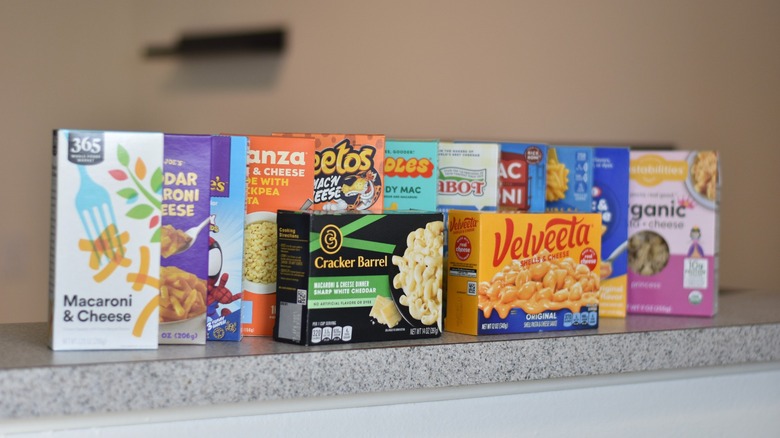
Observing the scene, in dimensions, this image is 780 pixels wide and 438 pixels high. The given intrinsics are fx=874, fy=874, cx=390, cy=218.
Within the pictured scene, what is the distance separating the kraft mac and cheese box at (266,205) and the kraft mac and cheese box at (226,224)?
3 centimetres

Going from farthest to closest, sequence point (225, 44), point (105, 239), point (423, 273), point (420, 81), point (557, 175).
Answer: point (225, 44)
point (420, 81)
point (557, 175)
point (423, 273)
point (105, 239)

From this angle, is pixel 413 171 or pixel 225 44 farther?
pixel 225 44

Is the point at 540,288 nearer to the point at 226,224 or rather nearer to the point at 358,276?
the point at 358,276

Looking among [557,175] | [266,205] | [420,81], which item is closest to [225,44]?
[420,81]

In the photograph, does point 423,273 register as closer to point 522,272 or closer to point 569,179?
point 522,272

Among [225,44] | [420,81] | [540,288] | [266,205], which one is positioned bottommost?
[540,288]

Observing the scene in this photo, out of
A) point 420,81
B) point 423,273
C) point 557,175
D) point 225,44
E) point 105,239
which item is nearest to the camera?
point 105,239

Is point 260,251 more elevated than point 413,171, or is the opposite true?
point 413,171

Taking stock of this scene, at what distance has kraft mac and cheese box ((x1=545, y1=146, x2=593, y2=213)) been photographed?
1.34 meters

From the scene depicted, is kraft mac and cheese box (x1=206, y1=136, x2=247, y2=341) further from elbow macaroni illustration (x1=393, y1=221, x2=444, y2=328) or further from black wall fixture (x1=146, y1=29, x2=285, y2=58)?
black wall fixture (x1=146, y1=29, x2=285, y2=58)

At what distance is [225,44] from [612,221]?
7.09ft

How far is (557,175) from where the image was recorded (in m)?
1.34

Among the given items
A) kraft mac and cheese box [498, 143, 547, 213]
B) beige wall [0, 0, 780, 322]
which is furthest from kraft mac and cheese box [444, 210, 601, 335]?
beige wall [0, 0, 780, 322]

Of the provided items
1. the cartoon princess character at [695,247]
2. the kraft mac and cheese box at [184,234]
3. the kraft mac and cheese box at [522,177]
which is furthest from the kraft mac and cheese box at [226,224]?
the cartoon princess character at [695,247]
